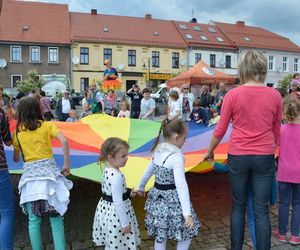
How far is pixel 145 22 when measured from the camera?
38.6 metres

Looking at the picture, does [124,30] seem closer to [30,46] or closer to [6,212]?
[30,46]

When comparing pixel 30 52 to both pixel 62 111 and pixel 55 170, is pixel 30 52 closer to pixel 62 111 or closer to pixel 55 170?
pixel 62 111

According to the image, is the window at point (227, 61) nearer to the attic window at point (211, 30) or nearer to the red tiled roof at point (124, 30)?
the attic window at point (211, 30)

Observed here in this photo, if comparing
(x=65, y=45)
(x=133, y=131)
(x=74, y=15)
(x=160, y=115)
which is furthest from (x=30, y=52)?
(x=133, y=131)

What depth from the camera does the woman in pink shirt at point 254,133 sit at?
8.95 ft

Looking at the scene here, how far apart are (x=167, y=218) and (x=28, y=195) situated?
105 cm

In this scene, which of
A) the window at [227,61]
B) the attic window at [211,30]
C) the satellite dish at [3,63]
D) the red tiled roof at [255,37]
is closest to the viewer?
the satellite dish at [3,63]

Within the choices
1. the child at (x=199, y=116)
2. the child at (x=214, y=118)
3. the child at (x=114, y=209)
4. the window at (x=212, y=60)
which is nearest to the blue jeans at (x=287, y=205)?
the child at (x=114, y=209)

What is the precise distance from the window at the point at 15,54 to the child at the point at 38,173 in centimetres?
3238

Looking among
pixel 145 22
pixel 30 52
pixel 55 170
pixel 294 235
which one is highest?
pixel 145 22

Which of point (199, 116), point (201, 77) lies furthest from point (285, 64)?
point (199, 116)

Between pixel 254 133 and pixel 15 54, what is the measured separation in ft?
109

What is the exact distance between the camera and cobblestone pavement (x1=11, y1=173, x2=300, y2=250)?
11.9 feet

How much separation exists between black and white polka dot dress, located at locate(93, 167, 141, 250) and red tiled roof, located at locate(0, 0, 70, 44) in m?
32.4
